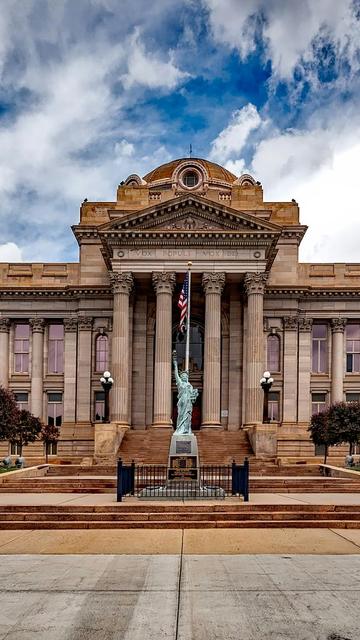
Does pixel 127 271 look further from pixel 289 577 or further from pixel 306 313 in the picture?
pixel 289 577

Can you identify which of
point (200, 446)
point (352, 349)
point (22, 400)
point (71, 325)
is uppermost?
point (71, 325)

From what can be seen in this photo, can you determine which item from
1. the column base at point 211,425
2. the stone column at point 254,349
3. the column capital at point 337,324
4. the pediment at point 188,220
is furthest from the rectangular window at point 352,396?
the pediment at point 188,220

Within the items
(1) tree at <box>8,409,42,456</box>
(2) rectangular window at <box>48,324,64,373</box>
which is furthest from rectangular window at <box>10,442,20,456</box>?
(2) rectangular window at <box>48,324,64,373</box>

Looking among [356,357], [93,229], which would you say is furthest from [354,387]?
[93,229]

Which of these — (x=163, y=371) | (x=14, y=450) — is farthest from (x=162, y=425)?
(x=14, y=450)

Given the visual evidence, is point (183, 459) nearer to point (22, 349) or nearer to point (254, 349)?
point (254, 349)

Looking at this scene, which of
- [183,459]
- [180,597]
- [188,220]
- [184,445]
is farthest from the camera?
[188,220]

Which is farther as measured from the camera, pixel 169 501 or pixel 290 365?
pixel 290 365

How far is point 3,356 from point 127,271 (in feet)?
46.1

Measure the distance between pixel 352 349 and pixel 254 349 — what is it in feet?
41.9

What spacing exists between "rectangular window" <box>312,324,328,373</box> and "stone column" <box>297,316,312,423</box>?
3.00ft

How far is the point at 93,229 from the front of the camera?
182 feet

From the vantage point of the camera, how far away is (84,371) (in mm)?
53625

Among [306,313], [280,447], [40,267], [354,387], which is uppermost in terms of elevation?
[40,267]
